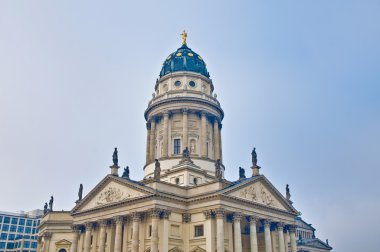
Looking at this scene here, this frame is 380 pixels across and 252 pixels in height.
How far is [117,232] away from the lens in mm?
46281

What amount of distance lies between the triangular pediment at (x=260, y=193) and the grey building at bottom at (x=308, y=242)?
2790 centimetres

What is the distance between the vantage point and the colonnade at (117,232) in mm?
42594

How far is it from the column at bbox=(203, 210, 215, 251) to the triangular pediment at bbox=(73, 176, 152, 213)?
6653 millimetres

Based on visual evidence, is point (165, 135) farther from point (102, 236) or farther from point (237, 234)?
point (237, 234)

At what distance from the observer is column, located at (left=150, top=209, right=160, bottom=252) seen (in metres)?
41.7

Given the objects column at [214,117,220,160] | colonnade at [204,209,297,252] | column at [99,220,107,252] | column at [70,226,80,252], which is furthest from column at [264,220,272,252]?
column at [70,226,80,252]

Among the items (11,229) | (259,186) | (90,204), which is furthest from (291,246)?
(11,229)

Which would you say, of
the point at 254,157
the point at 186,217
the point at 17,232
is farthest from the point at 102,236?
the point at 17,232

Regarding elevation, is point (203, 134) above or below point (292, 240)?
above

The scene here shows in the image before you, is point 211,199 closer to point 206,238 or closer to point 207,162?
point 206,238

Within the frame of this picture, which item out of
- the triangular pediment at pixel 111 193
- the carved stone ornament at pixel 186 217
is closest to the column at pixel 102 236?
the triangular pediment at pixel 111 193

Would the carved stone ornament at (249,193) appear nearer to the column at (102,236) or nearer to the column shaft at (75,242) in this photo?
A: the column at (102,236)

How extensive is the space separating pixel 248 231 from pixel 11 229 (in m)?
74.1

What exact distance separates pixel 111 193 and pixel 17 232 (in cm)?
6691
